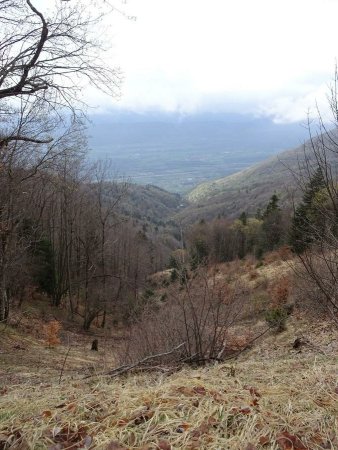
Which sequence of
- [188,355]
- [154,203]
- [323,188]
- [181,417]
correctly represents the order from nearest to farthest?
[181,417]
[323,188]
[188,355]
[154,203]

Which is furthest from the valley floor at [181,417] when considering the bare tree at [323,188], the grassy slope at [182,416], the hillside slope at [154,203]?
the hillside slope at [154,203]

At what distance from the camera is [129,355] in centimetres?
770

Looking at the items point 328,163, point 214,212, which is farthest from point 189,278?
point 214,212

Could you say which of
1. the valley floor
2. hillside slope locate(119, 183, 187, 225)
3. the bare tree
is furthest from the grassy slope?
hillside slope locate(119, 183, 187, 225)

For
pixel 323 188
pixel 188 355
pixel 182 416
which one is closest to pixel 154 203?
pixel 188 355

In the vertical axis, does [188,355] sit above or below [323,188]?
below

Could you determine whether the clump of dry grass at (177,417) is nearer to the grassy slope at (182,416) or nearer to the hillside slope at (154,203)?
the grassy slope at (182,416)

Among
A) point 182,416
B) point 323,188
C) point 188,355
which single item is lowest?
point 188,355

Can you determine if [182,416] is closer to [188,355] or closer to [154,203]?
[188,355]

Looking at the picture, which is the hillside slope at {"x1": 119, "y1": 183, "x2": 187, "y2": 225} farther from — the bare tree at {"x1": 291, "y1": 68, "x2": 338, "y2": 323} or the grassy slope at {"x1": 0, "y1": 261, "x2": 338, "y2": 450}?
the grassy slope at {"x1": 0, "y1": 261, "x2": 338, "y2": 450}

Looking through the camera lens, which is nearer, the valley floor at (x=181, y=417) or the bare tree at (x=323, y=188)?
the valley floor at (x=181, y=417)

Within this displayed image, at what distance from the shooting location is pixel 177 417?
2.50 meters

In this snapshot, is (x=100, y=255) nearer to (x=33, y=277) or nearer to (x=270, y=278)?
(x=33, y=277)

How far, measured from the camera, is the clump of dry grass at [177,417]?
7.41ft
